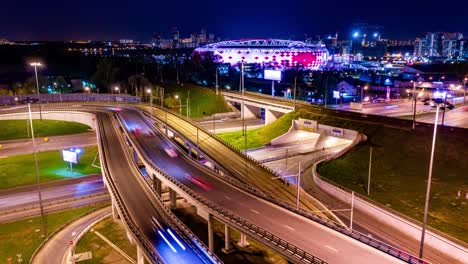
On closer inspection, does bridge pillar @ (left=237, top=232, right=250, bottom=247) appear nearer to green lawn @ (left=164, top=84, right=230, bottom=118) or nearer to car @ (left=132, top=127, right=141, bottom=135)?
car @ (left=132, top=127, right=141, bottom=135)

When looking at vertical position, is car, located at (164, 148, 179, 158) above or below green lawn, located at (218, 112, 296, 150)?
above

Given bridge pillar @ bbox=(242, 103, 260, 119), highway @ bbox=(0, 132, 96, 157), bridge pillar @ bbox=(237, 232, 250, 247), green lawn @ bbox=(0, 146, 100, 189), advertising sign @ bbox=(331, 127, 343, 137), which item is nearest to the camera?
bridge pillar @ bbox=(237, 232, 250, 247)

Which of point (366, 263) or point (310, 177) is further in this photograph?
point (310, 177)

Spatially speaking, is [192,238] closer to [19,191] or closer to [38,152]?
[19,191]

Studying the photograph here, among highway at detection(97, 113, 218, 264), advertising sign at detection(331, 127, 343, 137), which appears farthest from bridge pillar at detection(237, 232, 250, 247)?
advertising sign at detection(331, 127, 343, 137)

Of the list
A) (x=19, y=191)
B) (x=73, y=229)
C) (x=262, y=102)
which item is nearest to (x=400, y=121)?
(x=262, y=102)

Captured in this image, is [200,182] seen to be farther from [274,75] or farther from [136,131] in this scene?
[274,75]

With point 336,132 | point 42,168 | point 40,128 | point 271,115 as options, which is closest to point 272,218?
point 336,132
